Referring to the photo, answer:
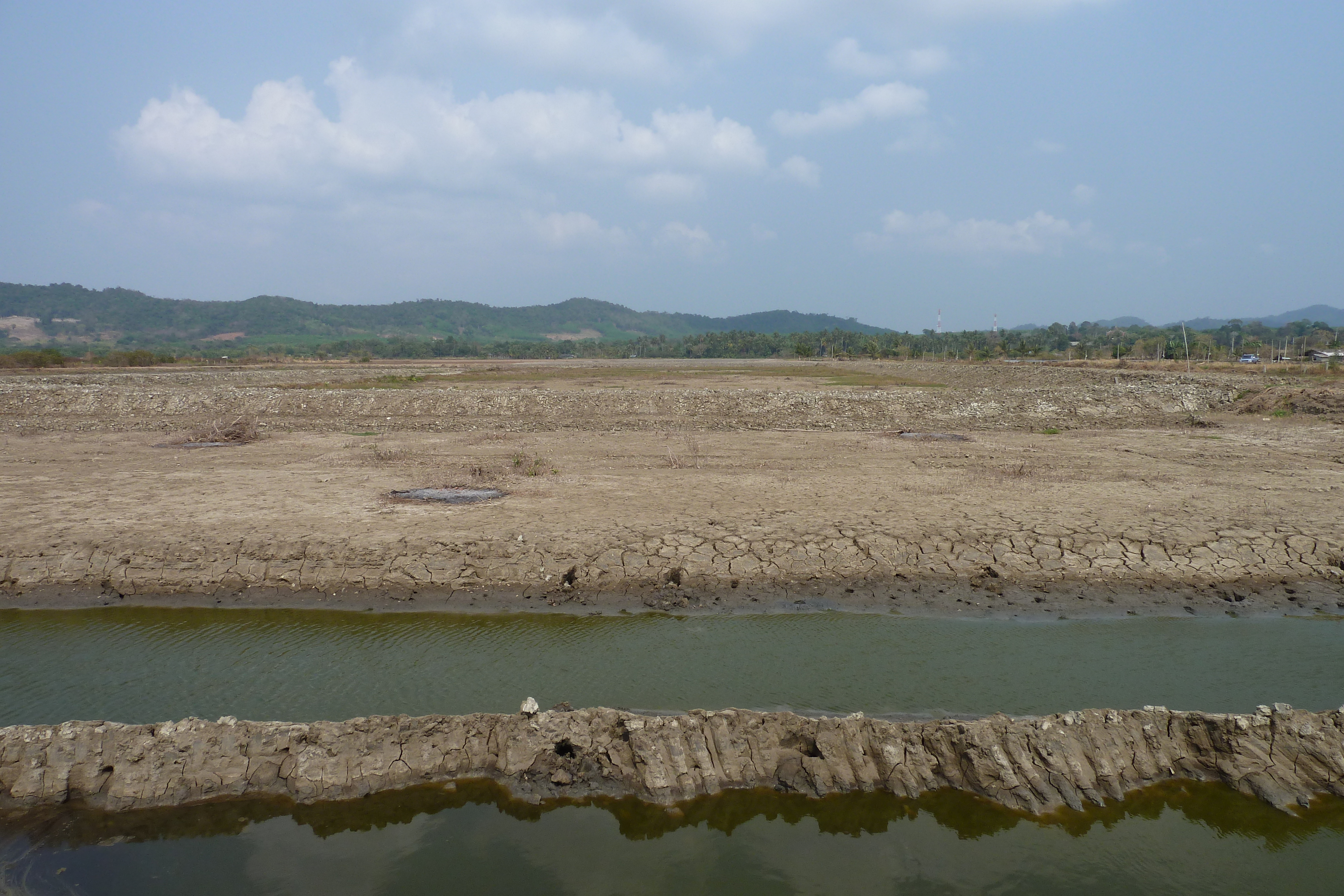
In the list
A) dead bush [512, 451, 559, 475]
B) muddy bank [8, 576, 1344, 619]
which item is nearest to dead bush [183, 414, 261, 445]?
dead bush [512, 451, 559, 475]

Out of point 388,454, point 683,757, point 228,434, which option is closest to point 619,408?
point 388,454

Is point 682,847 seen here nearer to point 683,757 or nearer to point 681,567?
point 683,757

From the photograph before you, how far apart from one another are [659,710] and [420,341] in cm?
15395

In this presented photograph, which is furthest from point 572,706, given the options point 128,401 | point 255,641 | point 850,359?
point 850,359

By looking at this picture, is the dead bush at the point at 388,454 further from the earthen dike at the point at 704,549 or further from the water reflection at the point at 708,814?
the water reflection at the point at 708,814

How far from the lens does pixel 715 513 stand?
11094 mm

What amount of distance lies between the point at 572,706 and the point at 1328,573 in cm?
942

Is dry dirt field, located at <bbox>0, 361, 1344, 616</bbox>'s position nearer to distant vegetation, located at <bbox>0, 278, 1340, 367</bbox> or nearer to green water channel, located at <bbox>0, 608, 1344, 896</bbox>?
green water channel, located at <bbox>0, 608, 1344, 896</bbox>

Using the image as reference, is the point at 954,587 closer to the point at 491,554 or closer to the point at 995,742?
the point at 995,742

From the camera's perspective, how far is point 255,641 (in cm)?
787

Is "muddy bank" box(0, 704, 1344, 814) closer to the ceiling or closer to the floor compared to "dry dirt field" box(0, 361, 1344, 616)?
closer to the floor

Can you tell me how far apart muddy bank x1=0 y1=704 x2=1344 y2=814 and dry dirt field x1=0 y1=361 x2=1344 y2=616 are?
2.91m

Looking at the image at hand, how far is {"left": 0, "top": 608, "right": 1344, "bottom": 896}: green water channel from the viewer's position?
4.55 metres

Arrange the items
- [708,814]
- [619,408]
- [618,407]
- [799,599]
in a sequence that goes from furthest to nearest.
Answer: [618,407] < [619,408] < [799,599] < [708,814]
